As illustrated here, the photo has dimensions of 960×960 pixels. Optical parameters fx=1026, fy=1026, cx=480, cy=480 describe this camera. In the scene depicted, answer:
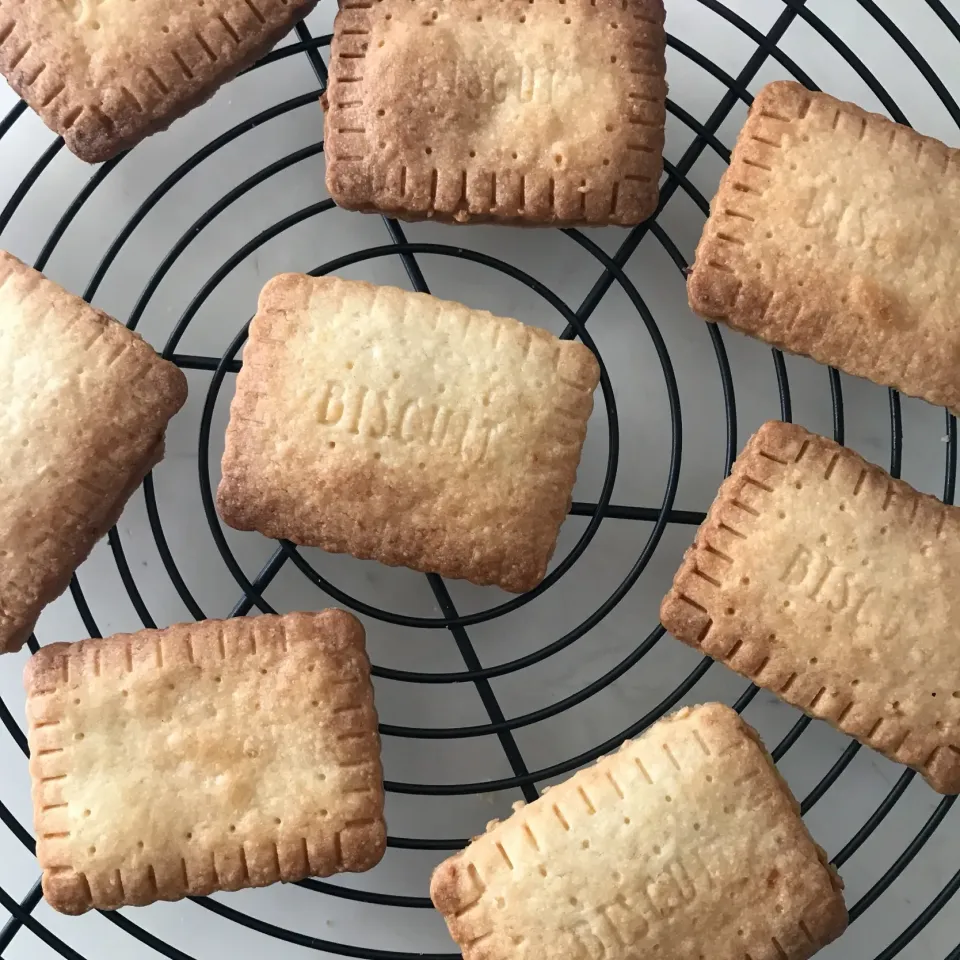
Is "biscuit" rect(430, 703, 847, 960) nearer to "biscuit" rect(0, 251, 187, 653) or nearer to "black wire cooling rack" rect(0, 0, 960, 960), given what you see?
"black wire cooling rack" rect(0, 0, 960, 960)

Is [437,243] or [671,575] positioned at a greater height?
[437,243]

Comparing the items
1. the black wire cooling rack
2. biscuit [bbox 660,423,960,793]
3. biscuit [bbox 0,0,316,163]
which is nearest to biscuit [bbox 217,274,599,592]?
the black wire cooling rack

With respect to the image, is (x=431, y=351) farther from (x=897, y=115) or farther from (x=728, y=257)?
(x=897, y=115)

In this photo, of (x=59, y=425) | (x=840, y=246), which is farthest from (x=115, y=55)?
(x=840, y=246)

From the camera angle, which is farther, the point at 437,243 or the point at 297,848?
the point at 437,243

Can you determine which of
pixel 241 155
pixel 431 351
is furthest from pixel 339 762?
pixel 241 155

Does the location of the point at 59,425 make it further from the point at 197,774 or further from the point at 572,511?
the point at 572,511

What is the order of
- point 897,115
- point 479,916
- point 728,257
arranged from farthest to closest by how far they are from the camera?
point 897,115, point 728,257, point 479,916
